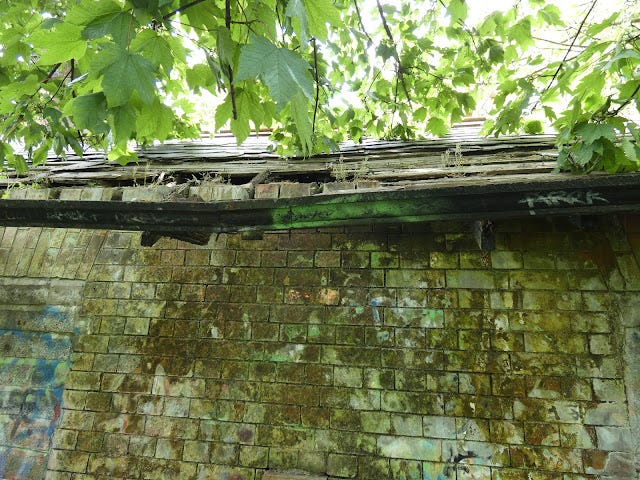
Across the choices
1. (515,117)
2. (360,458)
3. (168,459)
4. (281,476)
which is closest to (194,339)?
(168,459)

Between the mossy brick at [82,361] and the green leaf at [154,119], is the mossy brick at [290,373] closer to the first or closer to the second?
the mossy brick at [82,361]

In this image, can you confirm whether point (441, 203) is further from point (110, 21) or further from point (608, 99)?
point (110, 21)

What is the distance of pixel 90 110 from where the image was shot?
1496 mm

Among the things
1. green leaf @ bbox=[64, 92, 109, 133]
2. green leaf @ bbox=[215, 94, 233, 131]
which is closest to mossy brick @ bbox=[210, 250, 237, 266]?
green leaf @ bbox=[215, 94, 233, 131]

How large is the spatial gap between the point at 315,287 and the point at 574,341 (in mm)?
1847

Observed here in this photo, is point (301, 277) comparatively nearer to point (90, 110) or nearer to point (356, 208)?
point (356, 208)

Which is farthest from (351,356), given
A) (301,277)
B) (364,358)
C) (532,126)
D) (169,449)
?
(532,126)

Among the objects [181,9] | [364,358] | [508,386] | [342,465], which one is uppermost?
[181,9]

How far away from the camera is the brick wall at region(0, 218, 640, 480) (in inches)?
103

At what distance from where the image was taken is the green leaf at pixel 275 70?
3.72ft

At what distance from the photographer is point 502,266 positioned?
2896mm

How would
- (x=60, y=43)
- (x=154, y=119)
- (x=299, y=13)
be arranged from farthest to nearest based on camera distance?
(x=154, y=119) < (x=60, y=43) < (x=299, y=13)

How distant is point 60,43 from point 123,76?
0.39 meters

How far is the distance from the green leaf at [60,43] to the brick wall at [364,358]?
6.37 feet
